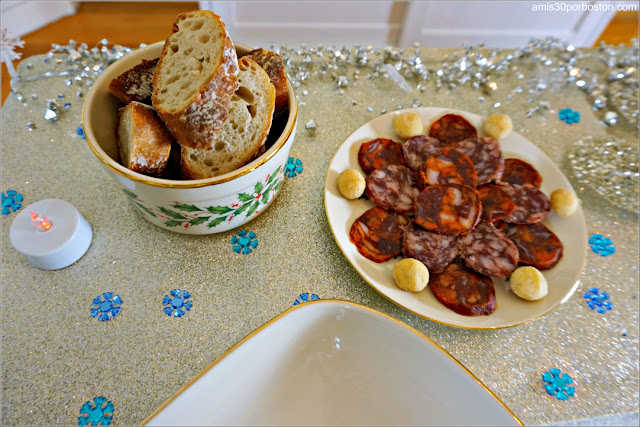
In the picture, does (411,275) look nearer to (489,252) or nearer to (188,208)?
(489,252)

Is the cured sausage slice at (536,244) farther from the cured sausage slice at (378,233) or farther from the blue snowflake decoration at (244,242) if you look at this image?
the blue snowflake decoration at (244,242)

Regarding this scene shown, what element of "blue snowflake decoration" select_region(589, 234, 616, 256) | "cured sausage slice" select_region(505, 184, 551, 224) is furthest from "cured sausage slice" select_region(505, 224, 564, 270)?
"blue snowflake decoration" select_region(589, 234, 616, 256)

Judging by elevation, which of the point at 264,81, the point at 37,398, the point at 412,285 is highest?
the point at 264,81

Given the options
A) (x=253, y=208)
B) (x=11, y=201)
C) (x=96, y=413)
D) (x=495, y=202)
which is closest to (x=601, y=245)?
(x=495, y=202)

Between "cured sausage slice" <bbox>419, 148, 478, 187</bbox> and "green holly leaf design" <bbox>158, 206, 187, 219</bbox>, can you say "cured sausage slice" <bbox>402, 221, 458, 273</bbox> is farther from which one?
"green holly leaf design" <bbox>158, 206, 187, 219</bbox>

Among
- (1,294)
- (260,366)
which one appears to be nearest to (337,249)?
(260,366)

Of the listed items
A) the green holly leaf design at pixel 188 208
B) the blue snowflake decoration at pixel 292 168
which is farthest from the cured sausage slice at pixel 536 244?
the green holly leaf design at pixel 188 208

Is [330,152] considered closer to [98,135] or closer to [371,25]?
[98,135]
